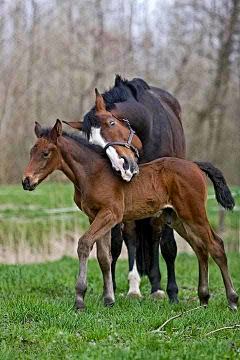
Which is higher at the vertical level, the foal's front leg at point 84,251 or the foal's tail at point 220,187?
the foal's tail at point 220,187

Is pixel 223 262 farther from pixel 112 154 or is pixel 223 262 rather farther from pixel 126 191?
pixel 112 154

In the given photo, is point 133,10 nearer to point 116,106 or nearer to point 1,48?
point 1,48

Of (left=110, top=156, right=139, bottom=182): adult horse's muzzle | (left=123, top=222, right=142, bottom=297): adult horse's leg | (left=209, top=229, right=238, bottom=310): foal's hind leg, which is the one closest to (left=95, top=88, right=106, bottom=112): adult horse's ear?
(left=110, top=156, right=139, bottom=182): adult horse's muzzle

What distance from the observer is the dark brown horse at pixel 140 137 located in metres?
6.16

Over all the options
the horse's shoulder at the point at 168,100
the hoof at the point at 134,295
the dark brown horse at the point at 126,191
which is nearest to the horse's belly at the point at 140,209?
the dark brown horse at the point at 126,191

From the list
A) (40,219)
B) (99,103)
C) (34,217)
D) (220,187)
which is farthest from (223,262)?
(34,217)

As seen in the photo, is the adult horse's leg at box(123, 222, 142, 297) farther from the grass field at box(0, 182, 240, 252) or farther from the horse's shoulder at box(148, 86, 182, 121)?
the grass field at box(0, 182, 240, 252)

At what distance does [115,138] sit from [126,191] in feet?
1.93

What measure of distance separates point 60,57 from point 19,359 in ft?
70.4

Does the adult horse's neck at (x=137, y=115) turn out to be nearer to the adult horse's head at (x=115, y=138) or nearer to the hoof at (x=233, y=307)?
the adult horse's head at (x=115, y=138)

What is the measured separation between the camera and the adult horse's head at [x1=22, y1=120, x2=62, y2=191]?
5.64 metres

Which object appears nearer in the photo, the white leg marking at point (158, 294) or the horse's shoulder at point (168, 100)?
the white leg marking at point (158, 294)

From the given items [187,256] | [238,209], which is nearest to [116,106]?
[187,256]

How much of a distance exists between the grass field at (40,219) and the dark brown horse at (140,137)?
507 centimetres
